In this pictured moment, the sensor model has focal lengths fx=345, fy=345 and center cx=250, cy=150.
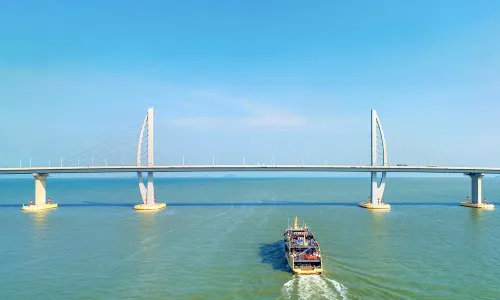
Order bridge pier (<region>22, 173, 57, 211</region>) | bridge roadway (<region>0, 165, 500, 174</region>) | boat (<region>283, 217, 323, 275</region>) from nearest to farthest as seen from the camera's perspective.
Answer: boat (<region>283, 217, 323, 275</region>)
bridge roadway (<region>0, 165, 500, 174</region>)
bridge pier (<region>22, 173, 57, 211</region>)

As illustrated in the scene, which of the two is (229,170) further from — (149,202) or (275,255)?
(275,255)

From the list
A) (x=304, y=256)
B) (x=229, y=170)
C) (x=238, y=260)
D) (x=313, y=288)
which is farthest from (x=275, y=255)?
(x=229, y=170)

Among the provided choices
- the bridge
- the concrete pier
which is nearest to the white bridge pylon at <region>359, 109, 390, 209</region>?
the bridge

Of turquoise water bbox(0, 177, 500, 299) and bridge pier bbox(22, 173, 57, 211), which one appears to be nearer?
turquoise water bbox(0, 177, 500, 299)

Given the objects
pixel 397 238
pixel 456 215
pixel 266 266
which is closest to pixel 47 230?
pixel 266 266

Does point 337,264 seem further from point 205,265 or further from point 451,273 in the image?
point 205,265

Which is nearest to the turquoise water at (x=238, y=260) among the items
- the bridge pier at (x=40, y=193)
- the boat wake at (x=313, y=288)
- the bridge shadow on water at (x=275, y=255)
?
the boat wake at (x=313, y=288)

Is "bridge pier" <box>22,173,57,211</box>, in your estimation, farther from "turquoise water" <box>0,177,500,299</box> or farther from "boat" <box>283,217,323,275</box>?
"boat" <box>283,217,323,275</box>

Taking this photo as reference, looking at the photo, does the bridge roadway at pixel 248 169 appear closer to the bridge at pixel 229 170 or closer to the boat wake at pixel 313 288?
the bridge at pixel 229 170
